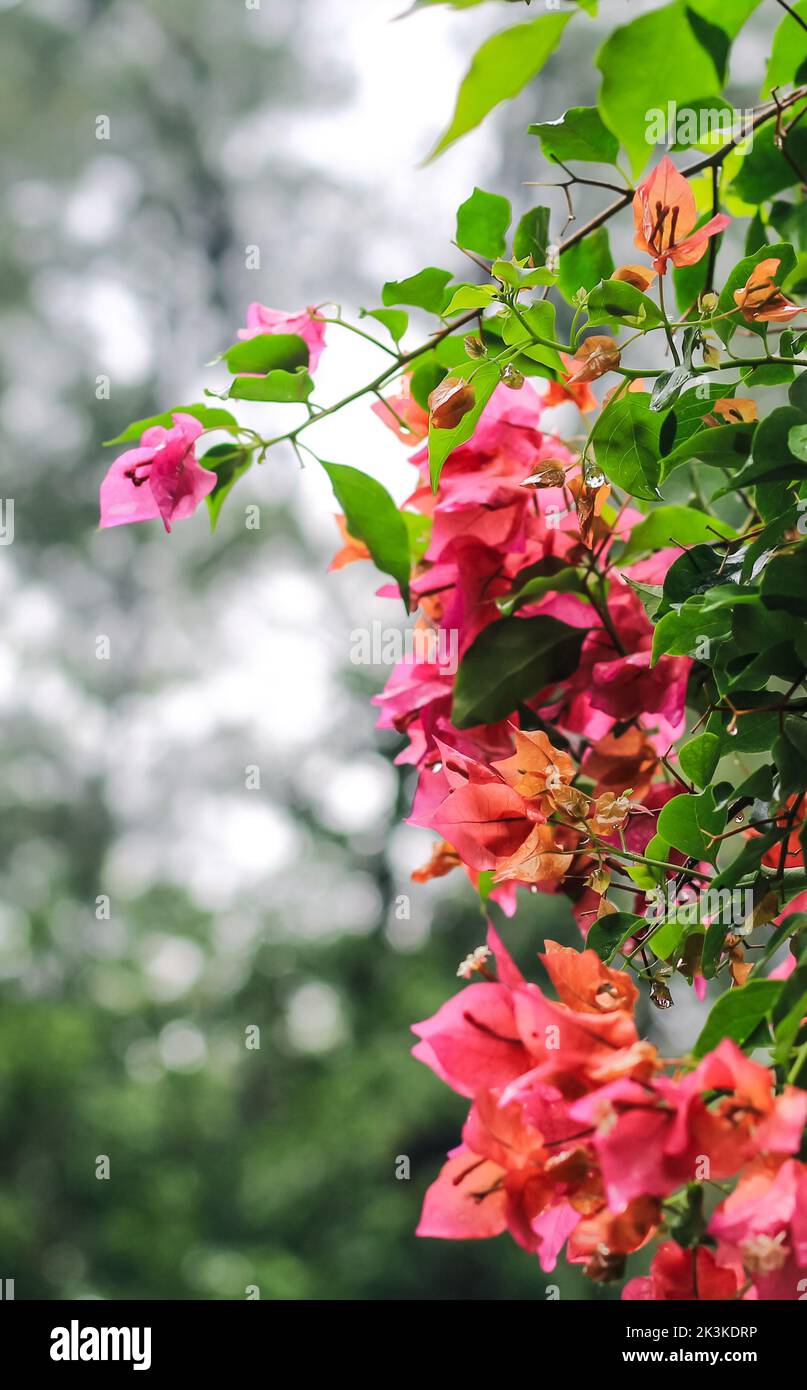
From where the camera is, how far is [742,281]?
271mm

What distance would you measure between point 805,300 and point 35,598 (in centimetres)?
375

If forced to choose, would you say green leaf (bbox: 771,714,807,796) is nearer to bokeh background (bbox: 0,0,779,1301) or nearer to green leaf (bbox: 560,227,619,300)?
green leaf (bbox: 560,227,619,300)

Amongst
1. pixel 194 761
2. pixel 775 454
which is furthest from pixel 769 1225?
pixel 194 761

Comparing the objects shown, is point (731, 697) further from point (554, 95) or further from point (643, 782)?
point (554, 95)

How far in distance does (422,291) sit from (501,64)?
111 mm

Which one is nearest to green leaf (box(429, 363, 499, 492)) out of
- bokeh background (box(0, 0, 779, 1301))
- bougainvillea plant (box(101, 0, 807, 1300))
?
bougainvillea plant (box(101, 0, 807, 1300))

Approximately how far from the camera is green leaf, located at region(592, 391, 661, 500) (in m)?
0.27

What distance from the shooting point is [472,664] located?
310 mm

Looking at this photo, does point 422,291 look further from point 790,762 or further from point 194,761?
point 194,761

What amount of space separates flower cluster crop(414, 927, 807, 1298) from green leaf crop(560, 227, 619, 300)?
0.62 feet

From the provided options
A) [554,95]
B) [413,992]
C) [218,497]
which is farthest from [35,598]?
[218,497]

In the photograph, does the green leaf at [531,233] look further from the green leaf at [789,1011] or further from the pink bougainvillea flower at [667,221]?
the green leaf at [789,1011]

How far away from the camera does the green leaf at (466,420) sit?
0.88ft

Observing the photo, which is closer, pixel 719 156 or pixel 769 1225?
pixel 769 1225
